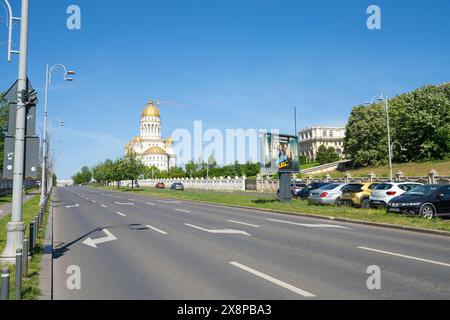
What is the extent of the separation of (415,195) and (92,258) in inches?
542

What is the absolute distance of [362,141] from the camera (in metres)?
83.6

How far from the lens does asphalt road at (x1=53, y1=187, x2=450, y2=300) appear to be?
20.8 ft

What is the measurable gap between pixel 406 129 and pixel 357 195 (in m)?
58.3

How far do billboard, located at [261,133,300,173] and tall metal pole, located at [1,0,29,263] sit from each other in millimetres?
A: 19186

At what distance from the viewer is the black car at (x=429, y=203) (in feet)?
55.1

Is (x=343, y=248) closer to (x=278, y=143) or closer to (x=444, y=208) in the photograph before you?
(x=444, y=208)

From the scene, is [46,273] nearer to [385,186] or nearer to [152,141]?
[385,186]

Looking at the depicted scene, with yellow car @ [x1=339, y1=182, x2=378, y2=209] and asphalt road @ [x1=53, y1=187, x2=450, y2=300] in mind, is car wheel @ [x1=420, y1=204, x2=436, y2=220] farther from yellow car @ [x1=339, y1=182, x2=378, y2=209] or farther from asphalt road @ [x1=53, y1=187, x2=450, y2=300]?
yellow car @ [x1=339, y1=182, x2=378, y2=209]

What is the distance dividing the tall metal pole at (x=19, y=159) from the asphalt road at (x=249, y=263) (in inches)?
38.2

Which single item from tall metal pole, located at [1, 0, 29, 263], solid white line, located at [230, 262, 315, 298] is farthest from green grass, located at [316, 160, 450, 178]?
tall metal pole, located at [1, 0, 29, 263]

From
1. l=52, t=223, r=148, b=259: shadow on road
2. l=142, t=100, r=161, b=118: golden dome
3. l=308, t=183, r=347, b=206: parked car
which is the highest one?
l=142, t=100, r=161, b=118: golden dome

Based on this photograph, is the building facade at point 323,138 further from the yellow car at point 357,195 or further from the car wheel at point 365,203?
the car wheel at point 365,203

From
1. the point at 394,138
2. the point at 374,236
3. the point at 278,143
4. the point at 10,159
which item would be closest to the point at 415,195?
the point at 374,236

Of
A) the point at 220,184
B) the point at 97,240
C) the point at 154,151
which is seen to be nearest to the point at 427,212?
the point at 97,240
